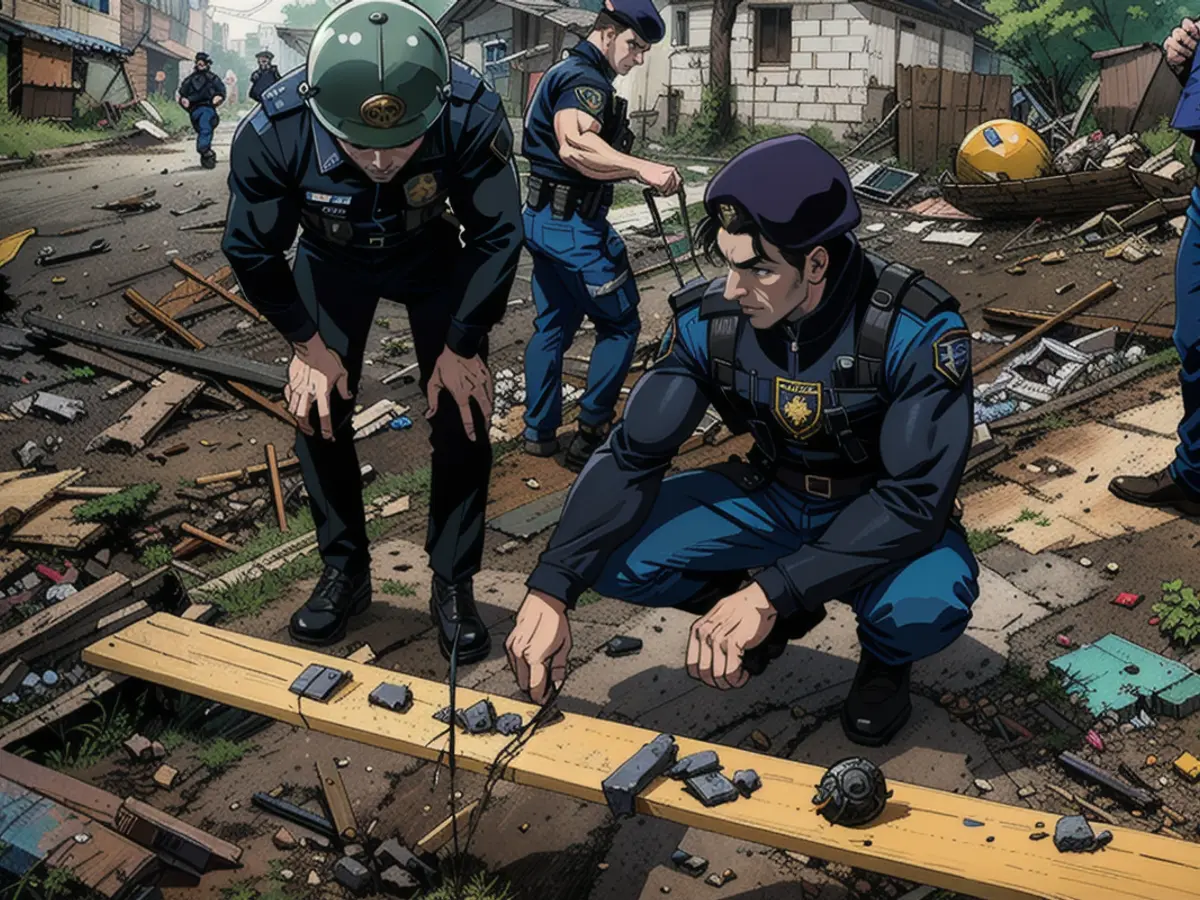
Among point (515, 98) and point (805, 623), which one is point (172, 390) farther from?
point (515, 98)

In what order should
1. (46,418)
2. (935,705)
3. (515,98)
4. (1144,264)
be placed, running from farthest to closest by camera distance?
(515,98)
(1144,264)
(46,418)
(935,705)

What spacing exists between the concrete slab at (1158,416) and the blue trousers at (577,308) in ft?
8.66

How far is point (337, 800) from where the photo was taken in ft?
10.6

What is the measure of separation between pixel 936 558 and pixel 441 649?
1.84 meters

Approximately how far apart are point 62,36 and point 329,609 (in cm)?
2199

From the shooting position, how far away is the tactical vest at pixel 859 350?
112 inches

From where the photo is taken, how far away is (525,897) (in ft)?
9.44

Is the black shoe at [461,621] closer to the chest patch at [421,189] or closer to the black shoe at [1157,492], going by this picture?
the chest patch at [421,189]

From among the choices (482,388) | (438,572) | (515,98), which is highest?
(515,98)

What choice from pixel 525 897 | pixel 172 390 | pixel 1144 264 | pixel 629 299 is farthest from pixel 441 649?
pixel 1144 264

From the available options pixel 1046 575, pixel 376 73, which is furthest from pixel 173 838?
pixel 1046 575

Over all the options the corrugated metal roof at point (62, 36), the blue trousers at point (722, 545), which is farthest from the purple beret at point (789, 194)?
the corrugated metal roof at point (62, 36)

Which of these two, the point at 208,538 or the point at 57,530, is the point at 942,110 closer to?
the point at 208,538

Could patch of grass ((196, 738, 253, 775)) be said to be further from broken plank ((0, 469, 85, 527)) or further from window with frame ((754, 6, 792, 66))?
window with frame ((754, 6, 792, 66))
